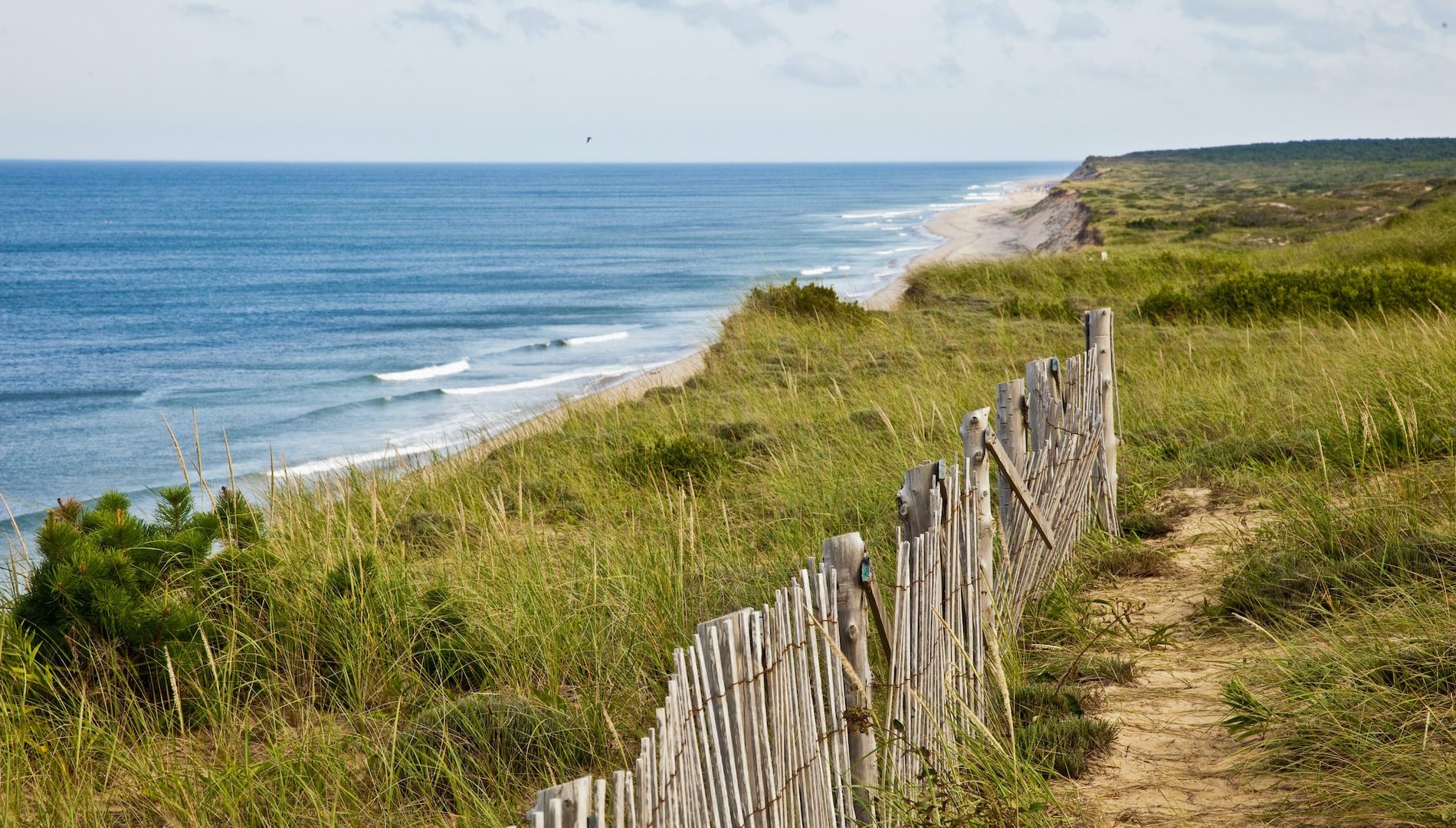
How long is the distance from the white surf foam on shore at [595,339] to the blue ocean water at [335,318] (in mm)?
112

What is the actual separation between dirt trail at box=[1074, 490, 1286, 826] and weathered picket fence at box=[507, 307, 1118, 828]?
49 centimetres

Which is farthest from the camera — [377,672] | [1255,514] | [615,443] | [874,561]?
[615,443]

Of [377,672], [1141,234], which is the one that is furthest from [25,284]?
[377,672]

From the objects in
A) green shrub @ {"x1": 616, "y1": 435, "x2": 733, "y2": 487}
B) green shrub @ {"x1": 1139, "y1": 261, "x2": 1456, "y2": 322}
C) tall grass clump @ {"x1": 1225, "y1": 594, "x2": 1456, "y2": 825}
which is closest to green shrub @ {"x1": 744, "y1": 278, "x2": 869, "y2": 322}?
green shrub @ {"x1": 1139, "y1": 261, "x2": 1456, "y2": 322}

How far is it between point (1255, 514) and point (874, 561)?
2.61 meters

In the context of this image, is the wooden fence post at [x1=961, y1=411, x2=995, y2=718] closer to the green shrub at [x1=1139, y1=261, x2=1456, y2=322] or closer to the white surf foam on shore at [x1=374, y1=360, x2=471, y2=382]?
the green shrub at [x1=1139, y1=261, x2=1456, y2=322]

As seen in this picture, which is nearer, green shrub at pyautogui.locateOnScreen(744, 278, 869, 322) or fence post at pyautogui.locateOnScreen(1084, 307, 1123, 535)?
fence post at pyautogui.locateOnScreen(1084, 307, 1123, 535)

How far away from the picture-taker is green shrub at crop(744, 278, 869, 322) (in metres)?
15.6

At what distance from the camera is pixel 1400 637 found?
12.3ft

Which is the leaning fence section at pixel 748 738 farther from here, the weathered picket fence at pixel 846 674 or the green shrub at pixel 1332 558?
the green shrub at pixel 1332 558

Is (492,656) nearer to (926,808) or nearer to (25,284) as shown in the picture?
(926,808)

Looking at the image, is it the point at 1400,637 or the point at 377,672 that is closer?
the point at 1400,637

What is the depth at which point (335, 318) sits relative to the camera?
35.2 metres

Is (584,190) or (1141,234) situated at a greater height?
(584,190)
